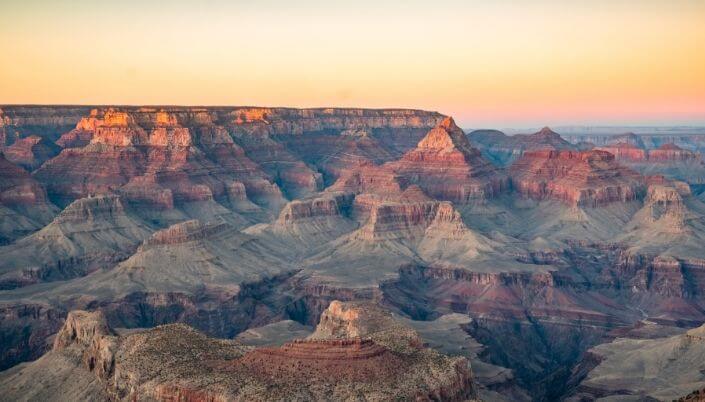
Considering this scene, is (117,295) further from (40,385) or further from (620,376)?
(620,376)

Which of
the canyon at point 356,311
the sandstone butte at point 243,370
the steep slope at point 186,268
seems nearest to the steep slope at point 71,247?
the canyon at point 356,311

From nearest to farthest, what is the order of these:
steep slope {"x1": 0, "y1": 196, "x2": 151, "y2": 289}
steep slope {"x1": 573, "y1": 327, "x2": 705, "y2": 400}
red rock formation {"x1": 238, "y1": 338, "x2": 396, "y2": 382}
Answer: red rock formation {"x1": 238, "y1": 338, "x2": 396, "y2": 382} → steep slope {"x1": 573, "y1": 327, "x2": 705, "y2": 400} → steep slope {"x1": 0, "y1": 196, "x2": 151, "y2": 289}

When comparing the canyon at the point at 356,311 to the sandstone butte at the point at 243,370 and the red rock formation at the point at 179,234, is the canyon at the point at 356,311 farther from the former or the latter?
the red rock formation at the point at 179,234

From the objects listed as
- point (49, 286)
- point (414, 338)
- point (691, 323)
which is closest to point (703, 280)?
point (691, 323)

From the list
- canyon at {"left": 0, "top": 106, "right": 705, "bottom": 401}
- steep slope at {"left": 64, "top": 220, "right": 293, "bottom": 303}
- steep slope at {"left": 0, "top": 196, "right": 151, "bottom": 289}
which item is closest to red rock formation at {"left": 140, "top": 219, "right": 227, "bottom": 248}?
steep slope at {"left": 64, "top": 220, "right": 293, "bottom": 303}

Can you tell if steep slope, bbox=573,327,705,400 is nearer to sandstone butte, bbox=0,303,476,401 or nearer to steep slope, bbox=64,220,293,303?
sandstone butte, bbox=0,303,476,401

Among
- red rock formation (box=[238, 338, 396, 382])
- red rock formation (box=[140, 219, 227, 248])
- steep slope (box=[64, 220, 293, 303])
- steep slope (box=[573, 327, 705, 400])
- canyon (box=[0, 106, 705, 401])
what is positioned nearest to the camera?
red rock formation (box=[238, 338, 396, 382])

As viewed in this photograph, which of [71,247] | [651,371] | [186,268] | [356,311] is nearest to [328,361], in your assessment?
[356,311]

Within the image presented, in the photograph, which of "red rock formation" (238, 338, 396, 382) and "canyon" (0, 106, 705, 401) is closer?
"red rock formation" (238, 338, 396, 382)
